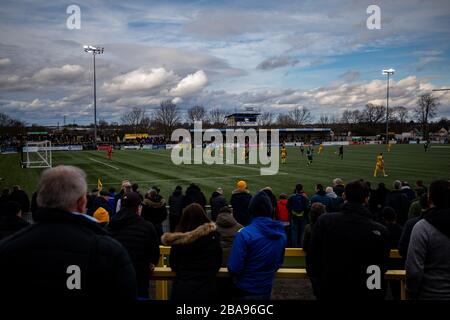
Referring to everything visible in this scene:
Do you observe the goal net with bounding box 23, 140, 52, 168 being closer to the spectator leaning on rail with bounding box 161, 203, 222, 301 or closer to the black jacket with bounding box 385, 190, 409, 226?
the black jacket with bounding box 385, 190, 409, 226

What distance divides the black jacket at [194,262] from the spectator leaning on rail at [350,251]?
3.56ft

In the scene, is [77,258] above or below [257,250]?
above

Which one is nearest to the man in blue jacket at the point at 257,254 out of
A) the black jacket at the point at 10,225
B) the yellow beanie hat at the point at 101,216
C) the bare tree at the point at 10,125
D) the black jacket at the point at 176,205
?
the black jacket at the point at 10,225

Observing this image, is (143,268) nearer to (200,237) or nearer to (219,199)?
(200,237)

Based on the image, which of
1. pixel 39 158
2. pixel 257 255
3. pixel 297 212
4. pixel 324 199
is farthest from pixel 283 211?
pixel 39 158

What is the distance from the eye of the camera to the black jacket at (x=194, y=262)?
3.79m

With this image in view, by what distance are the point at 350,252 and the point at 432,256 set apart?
71cm

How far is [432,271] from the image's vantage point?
135 inches

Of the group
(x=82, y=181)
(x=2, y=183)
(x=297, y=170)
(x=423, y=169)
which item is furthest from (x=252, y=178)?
(x=82, y=181)

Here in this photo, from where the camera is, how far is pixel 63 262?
2.07m

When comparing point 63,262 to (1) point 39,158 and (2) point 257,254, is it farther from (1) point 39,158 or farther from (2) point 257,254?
(1) point 39,158

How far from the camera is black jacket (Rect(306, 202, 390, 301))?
11.6ft
